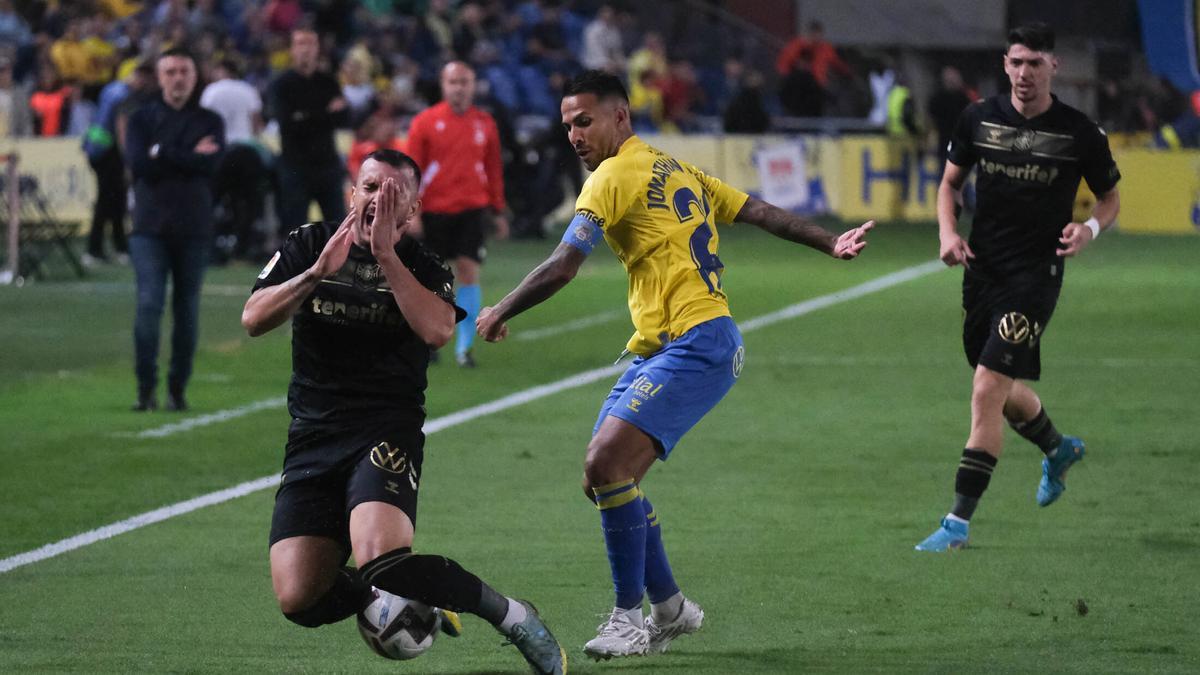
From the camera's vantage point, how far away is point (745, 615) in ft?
25.3

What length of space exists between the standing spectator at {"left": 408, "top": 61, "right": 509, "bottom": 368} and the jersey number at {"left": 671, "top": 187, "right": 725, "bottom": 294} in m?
8.21

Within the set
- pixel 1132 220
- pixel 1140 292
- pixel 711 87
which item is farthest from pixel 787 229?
pixel 711 87

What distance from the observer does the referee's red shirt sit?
1562cm

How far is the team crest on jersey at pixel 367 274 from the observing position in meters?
6.64

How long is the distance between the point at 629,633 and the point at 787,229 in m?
1.57

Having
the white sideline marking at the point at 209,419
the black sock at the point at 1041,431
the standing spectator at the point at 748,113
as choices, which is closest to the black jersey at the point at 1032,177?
the black sock at the point at 1041,431

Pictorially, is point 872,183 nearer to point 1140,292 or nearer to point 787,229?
point 1140,292

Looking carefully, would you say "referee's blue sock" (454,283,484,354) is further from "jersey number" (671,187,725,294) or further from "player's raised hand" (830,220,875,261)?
"player's raised hand" (830,220,875,261)

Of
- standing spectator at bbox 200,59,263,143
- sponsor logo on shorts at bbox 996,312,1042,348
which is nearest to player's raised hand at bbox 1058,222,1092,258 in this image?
sponsor logo on shorts at bbox 996,312,1042,348

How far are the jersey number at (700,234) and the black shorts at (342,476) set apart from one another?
1223 millimetres

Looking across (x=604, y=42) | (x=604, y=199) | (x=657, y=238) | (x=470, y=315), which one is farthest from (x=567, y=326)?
(x=604, y=42)

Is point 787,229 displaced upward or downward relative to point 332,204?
upward

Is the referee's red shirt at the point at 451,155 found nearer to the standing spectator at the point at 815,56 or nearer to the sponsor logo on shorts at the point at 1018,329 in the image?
the sponsor logo on shorts at the point at 1018,329

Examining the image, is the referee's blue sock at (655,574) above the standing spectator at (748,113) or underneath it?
above
